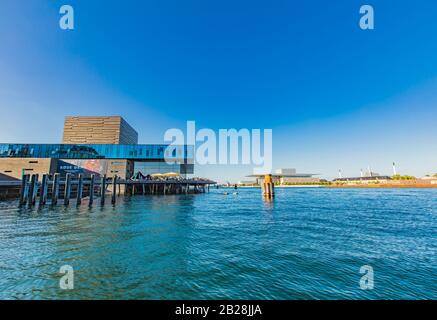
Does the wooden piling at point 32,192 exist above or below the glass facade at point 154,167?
below

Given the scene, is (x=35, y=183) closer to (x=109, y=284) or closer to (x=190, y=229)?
(x=190, y=229)

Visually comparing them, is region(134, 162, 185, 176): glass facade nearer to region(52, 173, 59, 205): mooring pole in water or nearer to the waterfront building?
the waterfront building

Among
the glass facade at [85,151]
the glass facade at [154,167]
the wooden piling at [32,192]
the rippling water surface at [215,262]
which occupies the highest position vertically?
the glass facade at [85,151]

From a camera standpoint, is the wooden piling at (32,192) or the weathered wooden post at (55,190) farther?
the weathered wooden post at (55,190)

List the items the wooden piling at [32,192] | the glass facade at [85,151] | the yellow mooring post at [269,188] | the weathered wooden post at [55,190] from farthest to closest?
the glass facade at [85,151], the yellow mooring post at [269,188], the weathered wooden post at [55,190], the wooden piling at [32,192]

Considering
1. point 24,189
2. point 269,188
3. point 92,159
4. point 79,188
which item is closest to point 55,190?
point 79,188

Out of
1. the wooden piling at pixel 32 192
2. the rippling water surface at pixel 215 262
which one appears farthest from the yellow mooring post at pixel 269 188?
the wooden piling at pixel 32 192

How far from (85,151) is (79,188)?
43354 millimetres

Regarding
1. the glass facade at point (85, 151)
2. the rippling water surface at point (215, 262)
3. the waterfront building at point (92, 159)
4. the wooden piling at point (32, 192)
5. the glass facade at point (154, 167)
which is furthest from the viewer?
the glass facade at point (154, 167)

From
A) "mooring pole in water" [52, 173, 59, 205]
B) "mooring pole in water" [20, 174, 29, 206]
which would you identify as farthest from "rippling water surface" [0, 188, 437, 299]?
"mooring pole in water" [20, 174, 29, 206]

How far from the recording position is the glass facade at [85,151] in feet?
213

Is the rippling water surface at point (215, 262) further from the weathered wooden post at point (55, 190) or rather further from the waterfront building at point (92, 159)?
the waterfront building at point (92, 159)

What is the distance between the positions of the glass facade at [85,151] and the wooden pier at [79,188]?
10279mm

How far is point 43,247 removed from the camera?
452 inches
